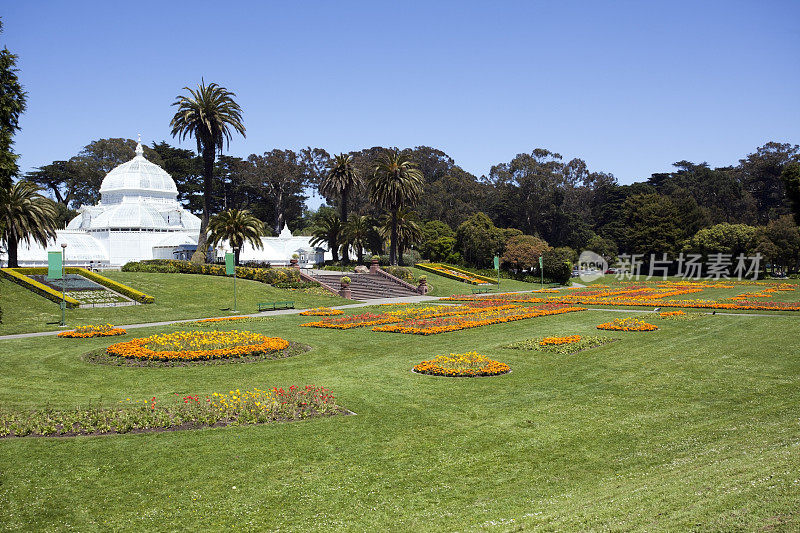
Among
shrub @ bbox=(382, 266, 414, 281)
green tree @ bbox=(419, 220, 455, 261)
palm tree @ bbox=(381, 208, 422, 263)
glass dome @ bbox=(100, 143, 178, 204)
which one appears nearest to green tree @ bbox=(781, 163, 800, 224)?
shrub @ bbox=(382, 266, 414, 281)

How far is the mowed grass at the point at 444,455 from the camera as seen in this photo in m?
6.86

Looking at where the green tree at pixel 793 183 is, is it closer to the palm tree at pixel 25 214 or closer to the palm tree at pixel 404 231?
the palm tree at pixel 404 231

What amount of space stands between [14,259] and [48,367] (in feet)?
101

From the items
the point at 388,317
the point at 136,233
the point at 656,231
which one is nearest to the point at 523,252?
the point at 656,231

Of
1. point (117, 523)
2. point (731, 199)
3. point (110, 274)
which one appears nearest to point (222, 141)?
point (110, 274)

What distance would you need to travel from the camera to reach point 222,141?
4934cm

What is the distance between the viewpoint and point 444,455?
9141mm

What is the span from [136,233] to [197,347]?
47750mm

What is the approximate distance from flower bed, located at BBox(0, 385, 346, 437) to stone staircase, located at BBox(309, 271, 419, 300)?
30.2m

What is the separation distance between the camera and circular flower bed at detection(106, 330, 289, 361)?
1745 cm

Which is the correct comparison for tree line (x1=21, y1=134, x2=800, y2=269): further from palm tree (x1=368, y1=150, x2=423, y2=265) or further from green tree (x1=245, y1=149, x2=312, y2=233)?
palm tree (x1=368, y1=150, x2=423, y2=265)

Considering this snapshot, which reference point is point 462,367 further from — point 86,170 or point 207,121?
point 86,170

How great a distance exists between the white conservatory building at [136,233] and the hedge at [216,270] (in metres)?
10.8

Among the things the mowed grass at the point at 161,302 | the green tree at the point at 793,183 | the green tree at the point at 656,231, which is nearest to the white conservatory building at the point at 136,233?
the mowed grass at the point at 161,302
